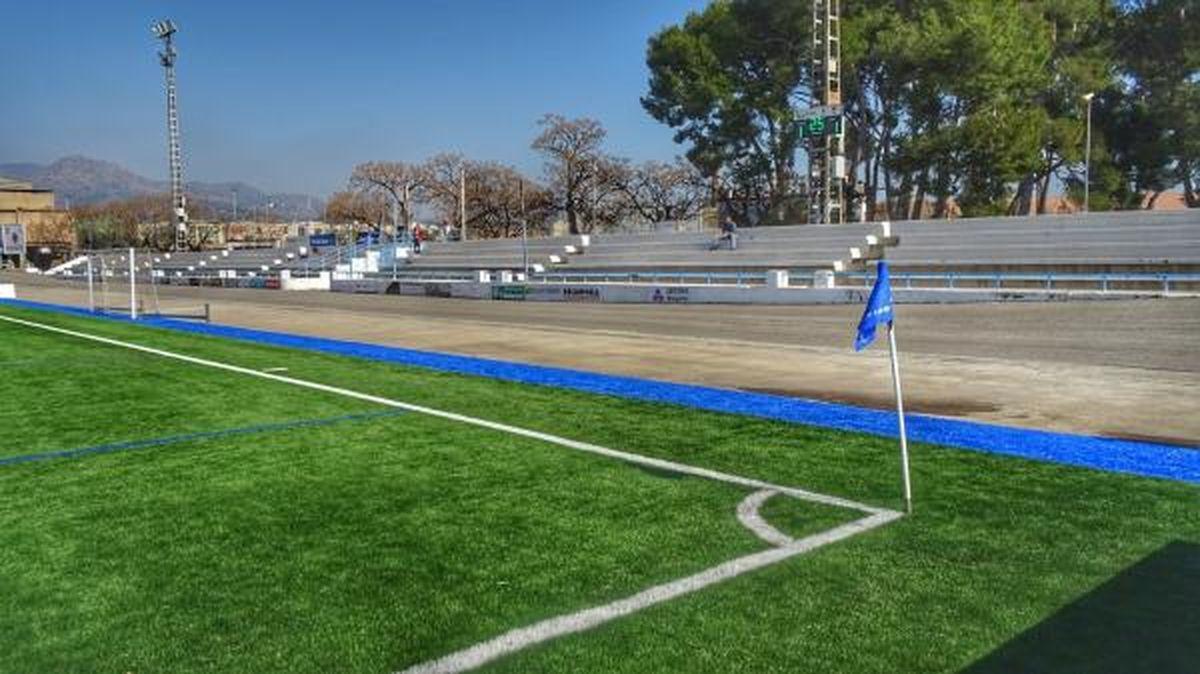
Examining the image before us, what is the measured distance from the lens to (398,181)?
88688 millimetres

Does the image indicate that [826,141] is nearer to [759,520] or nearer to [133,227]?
[759,520]

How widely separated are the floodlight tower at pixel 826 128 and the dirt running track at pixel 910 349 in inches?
566

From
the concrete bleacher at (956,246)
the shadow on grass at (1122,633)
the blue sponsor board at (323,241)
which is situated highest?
the blue sponsor board at (323,241)

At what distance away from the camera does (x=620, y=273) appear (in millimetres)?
45281

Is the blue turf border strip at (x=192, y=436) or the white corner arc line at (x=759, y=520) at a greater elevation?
the blue turf border strip at (x=192, y=436)

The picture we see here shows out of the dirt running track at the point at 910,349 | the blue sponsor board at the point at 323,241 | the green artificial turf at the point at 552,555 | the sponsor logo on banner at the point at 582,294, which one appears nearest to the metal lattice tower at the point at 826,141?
the sponsor logo on banner at the point at 582,294

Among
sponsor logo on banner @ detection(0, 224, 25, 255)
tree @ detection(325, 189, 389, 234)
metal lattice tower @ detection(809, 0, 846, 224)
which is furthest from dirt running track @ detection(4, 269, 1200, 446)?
tree @ detection(325, 189, 389, 234)

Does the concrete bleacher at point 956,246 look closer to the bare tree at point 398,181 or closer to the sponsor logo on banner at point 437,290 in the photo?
the sponsor logo on banner at point 437,290

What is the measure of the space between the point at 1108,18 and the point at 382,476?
2505 inches

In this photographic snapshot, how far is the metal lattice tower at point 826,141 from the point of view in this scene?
43.0 metres

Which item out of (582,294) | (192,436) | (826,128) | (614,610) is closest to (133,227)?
(582,294)

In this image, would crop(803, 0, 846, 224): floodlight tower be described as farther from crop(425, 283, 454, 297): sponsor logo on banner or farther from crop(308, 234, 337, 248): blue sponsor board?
crop(308, 234, 337, 248): blue sponsor board

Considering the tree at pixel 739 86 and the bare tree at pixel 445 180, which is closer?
the tree at pixel 739 86

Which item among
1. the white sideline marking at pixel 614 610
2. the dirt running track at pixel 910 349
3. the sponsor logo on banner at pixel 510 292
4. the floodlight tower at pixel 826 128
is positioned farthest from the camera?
the floodlight tower at pixel 826 128
